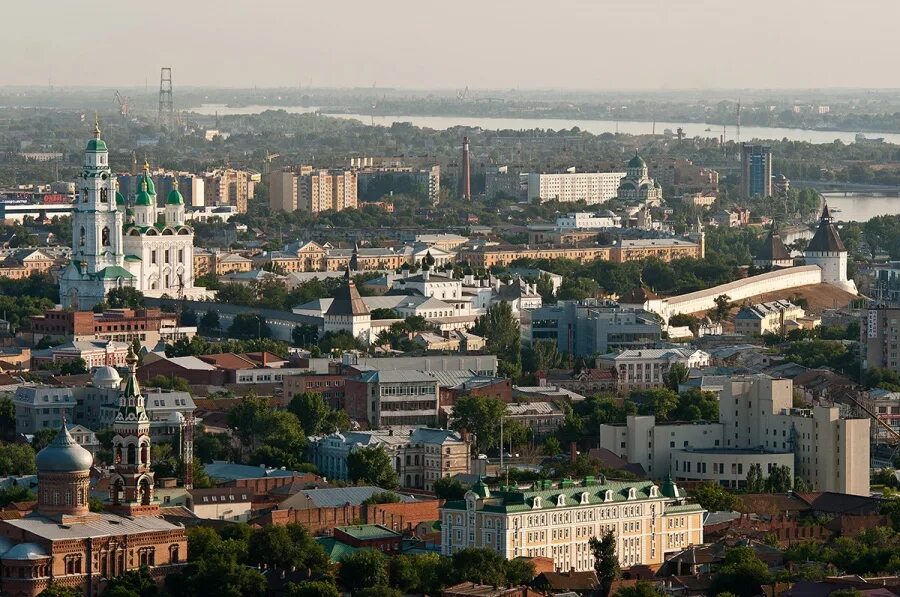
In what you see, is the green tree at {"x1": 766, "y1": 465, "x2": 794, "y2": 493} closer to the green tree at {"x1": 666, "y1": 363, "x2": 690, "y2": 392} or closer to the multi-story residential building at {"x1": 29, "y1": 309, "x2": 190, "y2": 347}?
the green tree at {"x1": 666, "y1": 363, "x2": 690, "y2": 392}

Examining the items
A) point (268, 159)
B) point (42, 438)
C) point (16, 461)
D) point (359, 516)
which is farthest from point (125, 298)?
point (268, 159)

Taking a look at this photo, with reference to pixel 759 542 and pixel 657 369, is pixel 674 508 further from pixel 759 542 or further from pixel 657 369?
pixel 657 369

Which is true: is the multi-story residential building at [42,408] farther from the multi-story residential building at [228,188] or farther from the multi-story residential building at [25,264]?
the multi-story residential building at [228,188]

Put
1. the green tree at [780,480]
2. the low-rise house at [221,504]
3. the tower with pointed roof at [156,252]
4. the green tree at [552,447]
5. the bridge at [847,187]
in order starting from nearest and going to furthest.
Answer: the low-rise house at [221,504], the green tree at [780,480], the green tree at [552,447], the tower with pointed roof at [156,252], the bridge at [847,187]

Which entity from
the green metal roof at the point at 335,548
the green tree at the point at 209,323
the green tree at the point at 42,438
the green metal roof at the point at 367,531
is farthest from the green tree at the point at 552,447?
the green tree at the point at 209,323

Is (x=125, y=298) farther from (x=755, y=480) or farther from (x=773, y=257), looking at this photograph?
(x=755, y=480)

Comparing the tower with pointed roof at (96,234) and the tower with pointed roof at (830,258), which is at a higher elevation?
the tower with pointed roof at (96,234)

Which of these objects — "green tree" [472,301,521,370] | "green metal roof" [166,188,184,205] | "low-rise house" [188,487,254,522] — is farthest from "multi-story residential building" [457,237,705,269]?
"low-rise house" [188,487,254,522]
